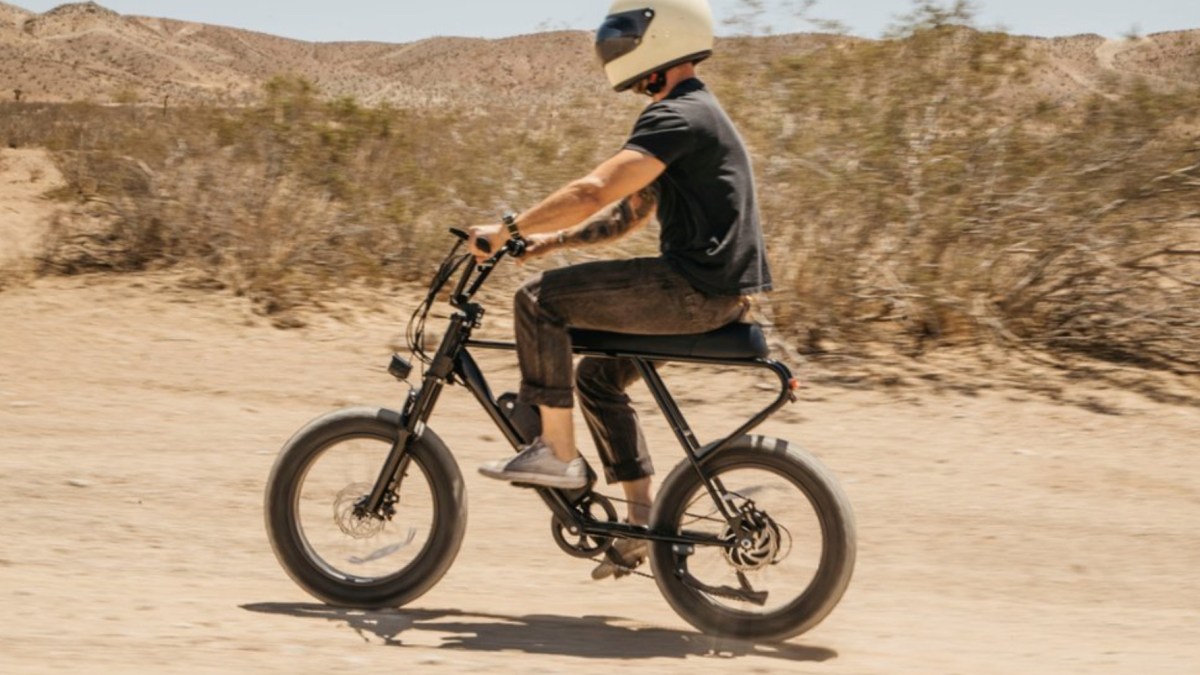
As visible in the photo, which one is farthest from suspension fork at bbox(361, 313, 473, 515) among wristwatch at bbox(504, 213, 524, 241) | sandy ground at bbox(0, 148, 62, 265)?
sandy ground at bbox(0, 148, 62, 265)

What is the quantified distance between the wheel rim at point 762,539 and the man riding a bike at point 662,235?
18.9 inches

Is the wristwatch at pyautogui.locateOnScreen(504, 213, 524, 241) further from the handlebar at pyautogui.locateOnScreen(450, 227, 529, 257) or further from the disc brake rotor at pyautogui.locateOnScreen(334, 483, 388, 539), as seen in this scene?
the disc brake rotor at pyautogui.locateOnScreen(334, 483, 388, 539)

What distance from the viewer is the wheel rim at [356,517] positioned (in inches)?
229

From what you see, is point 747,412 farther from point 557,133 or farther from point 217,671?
point 217,671

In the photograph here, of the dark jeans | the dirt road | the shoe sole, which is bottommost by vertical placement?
the dirt road

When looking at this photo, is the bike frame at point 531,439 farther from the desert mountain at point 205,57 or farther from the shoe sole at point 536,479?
the desert mountain at point 205,57

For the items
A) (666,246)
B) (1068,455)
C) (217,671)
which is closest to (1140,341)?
(1068,455)

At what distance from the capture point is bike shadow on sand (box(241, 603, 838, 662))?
539 cm

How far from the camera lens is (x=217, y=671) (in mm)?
4703

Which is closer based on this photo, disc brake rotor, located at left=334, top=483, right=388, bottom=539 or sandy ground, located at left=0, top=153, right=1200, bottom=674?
sandy ground, located at left=0, top=153, right=1200, bottom=674

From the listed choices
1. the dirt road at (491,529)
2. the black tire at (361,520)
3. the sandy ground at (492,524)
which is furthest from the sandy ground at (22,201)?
the black tire at (361,520)

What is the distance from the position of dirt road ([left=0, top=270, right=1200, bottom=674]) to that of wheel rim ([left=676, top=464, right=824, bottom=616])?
0.69 ft

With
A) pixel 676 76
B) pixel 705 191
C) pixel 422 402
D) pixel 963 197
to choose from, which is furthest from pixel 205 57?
pixel 705 191

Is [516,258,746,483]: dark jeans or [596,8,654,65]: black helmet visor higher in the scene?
[596,8,654,65]: black helmet visor
